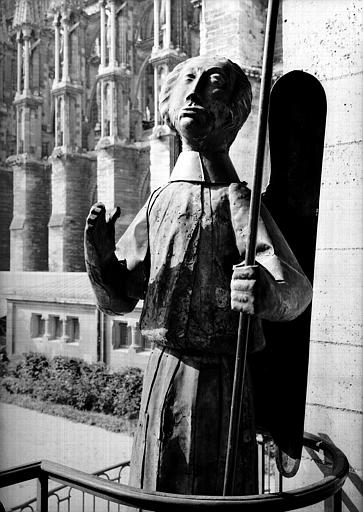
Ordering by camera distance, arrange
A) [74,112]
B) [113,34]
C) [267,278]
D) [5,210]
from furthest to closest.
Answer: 1. [5,210]
2. [74,112]
3. [113,34]
4. [267,278]

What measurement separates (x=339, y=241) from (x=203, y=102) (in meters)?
1.20

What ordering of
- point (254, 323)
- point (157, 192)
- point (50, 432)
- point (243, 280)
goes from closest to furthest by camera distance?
1. point (243, 280)
2. point (254, 323)
3. point (157, 192)
4. point (50, 432)

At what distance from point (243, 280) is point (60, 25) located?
26995mm

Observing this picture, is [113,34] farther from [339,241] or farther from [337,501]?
[337,501]

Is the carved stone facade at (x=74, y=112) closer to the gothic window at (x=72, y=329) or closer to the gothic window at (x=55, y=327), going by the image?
the gothic window at (x=55, y=327)

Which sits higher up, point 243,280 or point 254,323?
point 243,280

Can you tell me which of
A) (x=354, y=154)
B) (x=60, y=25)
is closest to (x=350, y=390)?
(x=354, y=154)

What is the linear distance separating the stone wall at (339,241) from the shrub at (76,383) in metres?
8.53

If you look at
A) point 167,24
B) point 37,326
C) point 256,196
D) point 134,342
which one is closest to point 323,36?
point 256,196

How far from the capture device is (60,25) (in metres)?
26.1

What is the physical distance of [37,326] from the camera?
580 inches

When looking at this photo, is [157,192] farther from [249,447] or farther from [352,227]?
[352,227]

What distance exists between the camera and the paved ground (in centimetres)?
826

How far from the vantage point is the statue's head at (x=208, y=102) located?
1.87 metres
